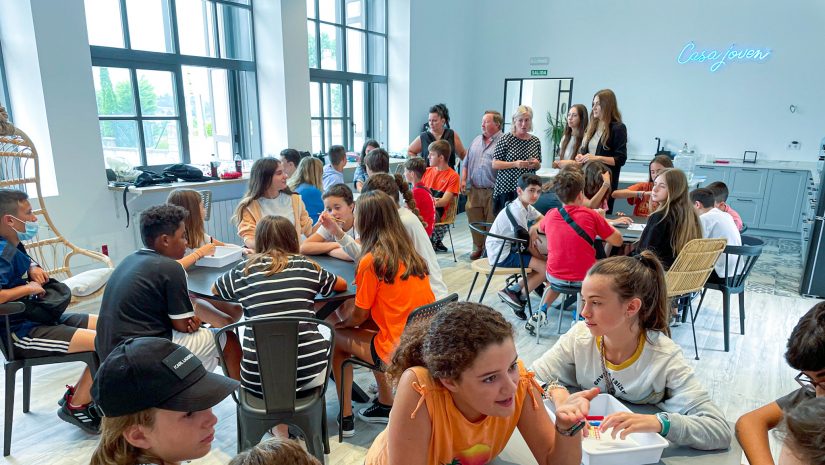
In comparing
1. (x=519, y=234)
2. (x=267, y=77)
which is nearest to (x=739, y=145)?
(x=519, y=234)

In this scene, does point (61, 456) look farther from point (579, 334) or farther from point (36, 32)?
point (36, 32)

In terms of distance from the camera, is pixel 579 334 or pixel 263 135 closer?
pixel 579 334

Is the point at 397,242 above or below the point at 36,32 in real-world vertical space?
below

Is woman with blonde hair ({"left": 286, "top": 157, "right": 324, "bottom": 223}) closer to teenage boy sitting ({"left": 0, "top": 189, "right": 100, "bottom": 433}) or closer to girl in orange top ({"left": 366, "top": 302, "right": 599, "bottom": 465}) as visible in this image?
teenage boy sitting ({"left": 0, "top": 189, "right": 100, "bottom": 433})

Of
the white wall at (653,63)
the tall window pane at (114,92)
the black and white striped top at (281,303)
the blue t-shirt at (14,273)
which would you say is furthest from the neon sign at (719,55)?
the blue t-shirt at (14,273)

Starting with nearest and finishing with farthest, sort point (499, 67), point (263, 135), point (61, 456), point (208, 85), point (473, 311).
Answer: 1. point (473, 311)
2. point (61, 456)
3. point (208, 85)
4. point (263, 135)
5. point (499, 67)

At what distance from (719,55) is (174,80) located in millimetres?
7277

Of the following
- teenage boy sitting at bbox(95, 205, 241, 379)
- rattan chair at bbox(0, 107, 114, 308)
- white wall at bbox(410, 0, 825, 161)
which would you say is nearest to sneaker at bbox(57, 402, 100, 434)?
teenage boy sitting at bbox(95, 205, 241, 379)

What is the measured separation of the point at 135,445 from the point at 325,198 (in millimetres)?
1998

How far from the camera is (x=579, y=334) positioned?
1556mm

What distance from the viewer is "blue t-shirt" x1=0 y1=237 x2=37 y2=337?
7.23 ft

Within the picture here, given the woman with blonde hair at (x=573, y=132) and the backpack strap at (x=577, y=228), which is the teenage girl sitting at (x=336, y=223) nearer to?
the backpack strap at (x=577, y=228)

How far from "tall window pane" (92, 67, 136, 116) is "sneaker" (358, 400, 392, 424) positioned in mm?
3732

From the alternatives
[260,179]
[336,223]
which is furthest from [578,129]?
[260,179]
